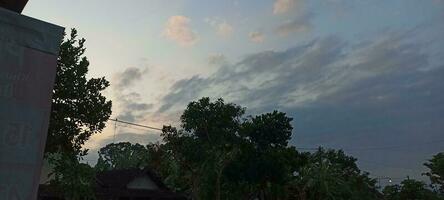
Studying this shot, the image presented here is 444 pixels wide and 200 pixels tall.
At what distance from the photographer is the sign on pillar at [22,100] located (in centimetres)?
983

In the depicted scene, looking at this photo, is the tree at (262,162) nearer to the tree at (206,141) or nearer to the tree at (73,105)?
the tree at (206,141)

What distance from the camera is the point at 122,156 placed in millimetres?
102438

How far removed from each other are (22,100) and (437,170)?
206 feet

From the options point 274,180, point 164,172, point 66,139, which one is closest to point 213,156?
point 274,180

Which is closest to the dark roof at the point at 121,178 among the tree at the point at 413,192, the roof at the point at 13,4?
the roof at the point at 13,4

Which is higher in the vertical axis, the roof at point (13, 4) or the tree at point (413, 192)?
the roof at point (13, 4)

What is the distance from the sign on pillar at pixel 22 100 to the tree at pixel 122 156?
172 feet

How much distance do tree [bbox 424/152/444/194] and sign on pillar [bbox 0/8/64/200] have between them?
6069 cm

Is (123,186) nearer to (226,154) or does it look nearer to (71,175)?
(226,154)

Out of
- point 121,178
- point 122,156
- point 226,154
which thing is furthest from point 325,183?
point 122,156

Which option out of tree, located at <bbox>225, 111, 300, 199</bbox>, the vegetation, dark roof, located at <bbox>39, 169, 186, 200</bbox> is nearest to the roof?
the vegetation

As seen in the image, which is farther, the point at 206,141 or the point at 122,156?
the point at 122,156

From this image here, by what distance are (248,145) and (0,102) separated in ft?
121

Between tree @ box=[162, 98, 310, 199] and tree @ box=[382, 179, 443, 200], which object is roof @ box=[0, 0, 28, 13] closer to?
tree @ box=[162, 98, 310, 199]
